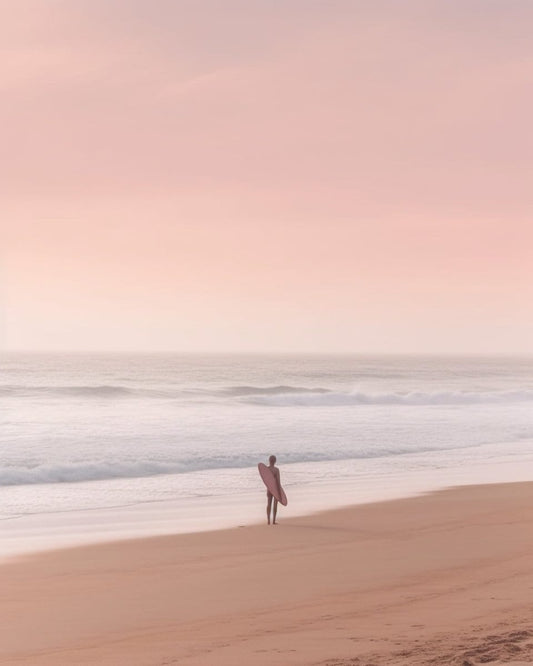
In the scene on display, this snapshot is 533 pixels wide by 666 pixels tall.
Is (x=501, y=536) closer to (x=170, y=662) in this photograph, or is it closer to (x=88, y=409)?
(x=170, y=662)

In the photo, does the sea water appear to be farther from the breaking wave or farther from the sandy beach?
the sandy beach

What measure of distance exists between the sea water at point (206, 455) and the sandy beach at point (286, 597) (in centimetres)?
203

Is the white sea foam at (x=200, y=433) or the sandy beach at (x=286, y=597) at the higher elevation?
the sandy beach at (x=286, y=597)

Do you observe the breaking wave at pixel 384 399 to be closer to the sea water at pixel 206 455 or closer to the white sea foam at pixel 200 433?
the white sea foam at pixel 200 433

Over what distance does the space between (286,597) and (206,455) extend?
60.2ft

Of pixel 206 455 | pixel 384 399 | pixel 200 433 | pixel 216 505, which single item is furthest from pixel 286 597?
pixel 384 399

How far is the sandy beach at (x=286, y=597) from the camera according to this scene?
8281 mm

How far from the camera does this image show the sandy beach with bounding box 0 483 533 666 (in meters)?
8.28

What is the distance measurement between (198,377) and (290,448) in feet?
218

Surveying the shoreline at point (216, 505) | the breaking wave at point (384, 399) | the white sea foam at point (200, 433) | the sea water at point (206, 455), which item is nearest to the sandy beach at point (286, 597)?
the shoreline at point (216, 505)

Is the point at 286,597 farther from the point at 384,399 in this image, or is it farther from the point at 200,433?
the point at 384,399

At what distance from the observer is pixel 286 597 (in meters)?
10.6

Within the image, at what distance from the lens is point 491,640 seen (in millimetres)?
8281

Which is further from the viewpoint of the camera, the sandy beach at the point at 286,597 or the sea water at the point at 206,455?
the sea water at the point at 206,455
